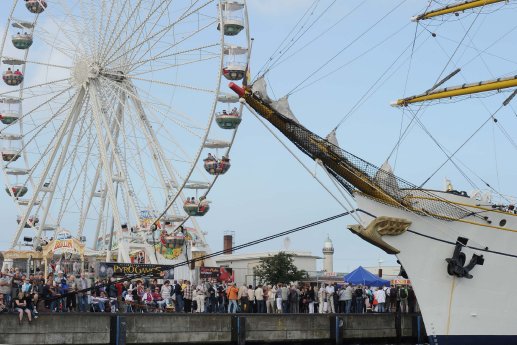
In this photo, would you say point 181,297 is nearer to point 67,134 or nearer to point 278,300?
point 278,300

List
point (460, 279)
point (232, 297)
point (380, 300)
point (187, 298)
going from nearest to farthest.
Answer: point (460, 279) < point (232, 297) < point (187, 298) < point (380, 300)

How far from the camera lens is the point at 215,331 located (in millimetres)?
28688

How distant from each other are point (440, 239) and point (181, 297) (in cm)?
909

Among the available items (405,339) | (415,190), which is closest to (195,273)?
(405,339)

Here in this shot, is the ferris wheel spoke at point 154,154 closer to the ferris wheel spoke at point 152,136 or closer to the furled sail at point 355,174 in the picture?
the ferris wheel spoke at point 152,136

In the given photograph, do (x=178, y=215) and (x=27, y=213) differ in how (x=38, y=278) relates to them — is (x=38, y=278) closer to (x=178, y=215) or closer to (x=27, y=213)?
(x=178, y=215)

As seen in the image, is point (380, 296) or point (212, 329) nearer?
point (212, 329)

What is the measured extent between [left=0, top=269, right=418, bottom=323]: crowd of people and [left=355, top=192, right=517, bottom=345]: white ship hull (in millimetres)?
4887

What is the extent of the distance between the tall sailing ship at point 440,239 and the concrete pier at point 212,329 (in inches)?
128

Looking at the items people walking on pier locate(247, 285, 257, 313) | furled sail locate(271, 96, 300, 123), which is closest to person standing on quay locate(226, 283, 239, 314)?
people walking on pier locate(247, 285, 257, 313)

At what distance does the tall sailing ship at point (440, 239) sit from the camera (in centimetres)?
2945

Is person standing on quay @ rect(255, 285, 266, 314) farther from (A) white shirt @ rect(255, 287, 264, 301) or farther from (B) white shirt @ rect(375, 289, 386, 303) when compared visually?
(B) white shirt @ rect(375, 289, 386, 303)

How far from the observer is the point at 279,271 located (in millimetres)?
75812

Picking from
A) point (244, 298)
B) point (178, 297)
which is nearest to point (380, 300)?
point (244, 298)
